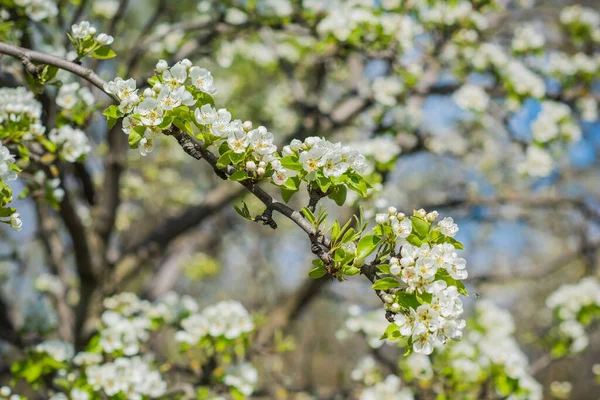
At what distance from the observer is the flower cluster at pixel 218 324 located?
291 centimetres

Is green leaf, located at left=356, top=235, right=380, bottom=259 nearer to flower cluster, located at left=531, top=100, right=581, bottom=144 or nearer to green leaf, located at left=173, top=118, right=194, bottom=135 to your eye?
green leaf, located at left=173, top=118, right=194, bottom=135

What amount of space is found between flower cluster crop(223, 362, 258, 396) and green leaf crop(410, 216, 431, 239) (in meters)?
1.82

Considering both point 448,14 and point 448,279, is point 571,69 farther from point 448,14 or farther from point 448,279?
point 448,279

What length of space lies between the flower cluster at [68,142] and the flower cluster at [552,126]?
350cm

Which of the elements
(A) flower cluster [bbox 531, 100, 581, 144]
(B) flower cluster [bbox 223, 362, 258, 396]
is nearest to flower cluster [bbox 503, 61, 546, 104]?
(A) flower cluster [bbox 531, 100, 581, 144]

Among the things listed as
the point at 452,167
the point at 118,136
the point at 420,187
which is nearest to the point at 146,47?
the point at 118,136

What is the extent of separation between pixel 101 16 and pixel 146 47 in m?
1.17

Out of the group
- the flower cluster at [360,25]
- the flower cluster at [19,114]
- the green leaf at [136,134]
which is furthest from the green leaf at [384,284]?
the flower cluster at [360,25]

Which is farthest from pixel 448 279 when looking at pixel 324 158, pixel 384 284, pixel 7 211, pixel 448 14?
pixel 448 14

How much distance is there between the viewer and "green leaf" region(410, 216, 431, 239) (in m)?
1.42

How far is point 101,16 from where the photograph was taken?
188 inches

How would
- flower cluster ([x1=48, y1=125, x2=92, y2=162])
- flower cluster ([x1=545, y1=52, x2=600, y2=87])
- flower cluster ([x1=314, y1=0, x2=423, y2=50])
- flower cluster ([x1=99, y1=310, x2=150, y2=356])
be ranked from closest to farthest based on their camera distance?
flower cluster ([x1=48, y1=125, x2=92, y2=162]) → flower cluster ([x1=99, y1=310, x2=150, y2=356]) → flower cluster ([x1=314, y1=0, x2=423, y2=50]) → flower cluster ([x1=545, y1=52, x2=600, y2=87])

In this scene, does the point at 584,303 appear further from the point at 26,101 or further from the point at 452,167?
the point at 452,167

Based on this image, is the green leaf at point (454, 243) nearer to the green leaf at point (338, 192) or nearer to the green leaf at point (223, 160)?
the green leaf at point (338, 192)
